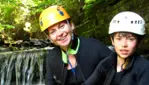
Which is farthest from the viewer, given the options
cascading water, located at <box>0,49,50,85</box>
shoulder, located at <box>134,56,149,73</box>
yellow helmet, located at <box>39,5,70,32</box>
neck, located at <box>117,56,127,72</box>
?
cascading water, located at <box>0,49,50,85</box>

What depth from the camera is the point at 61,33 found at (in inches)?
Result: 104

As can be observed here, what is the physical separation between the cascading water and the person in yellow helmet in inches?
186

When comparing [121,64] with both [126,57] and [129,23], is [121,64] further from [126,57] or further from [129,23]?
[129,23]

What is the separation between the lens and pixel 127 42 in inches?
87.3

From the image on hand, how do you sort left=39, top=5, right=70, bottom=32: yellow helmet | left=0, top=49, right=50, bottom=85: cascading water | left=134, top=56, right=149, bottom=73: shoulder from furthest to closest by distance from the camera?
1. left=0, top=49, right=50, bottom=85: cascading water
2. left=39, top=5, right=70, bottom=32: yellow helmet
3. left=134, top=56, right=149, bottom=73: shoulder

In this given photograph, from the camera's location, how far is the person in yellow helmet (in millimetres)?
2688

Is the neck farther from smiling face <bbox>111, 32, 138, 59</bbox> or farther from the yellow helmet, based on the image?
the yellow helmet

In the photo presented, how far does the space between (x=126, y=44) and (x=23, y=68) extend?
5.98 m

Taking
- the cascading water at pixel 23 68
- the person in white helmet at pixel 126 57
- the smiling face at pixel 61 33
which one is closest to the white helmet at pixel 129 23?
the person in white helmet at pixel 126 57

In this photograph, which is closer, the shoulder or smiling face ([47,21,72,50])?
the shoulder

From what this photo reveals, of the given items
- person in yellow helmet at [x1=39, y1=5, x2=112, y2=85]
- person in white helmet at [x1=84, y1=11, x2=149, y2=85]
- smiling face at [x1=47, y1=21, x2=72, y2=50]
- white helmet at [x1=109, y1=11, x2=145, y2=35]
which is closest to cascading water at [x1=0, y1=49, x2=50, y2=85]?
person in yellow helmet at [x1=39, y1=5, x2=112, y2=85]

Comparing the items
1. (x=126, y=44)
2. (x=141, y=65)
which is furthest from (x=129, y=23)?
(x=141, y=65)

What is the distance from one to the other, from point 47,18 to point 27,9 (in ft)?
35.3

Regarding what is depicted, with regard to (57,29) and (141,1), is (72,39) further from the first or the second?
(141,1)
